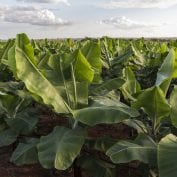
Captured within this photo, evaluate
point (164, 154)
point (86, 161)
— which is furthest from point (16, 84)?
point (164, 154)

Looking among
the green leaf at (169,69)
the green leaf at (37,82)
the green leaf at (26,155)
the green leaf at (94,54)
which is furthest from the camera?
the green leaf at (94,54)

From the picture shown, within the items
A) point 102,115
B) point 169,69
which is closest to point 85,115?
point 102,115

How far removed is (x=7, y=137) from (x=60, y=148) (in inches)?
40.5

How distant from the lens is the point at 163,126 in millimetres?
3361

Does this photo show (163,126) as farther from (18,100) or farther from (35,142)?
(18,100)

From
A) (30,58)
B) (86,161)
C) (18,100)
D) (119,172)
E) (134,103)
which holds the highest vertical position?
(30,58)

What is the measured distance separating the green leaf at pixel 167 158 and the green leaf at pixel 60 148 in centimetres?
56

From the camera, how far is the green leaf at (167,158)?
236 centimetres

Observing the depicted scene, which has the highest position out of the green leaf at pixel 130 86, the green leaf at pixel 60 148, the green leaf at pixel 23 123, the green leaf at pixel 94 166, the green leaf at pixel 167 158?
the green leaf at pixel 130 86

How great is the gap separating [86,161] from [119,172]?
1097mm

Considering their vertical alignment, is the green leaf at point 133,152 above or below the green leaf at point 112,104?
below

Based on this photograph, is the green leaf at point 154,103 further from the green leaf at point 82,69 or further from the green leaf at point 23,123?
the green leaf at point 23,123

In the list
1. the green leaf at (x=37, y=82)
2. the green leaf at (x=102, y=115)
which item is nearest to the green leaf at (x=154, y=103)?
the green leaf at (x=102, y=115)

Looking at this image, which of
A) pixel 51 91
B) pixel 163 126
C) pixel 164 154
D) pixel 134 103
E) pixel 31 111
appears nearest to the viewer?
pixel 164 154
